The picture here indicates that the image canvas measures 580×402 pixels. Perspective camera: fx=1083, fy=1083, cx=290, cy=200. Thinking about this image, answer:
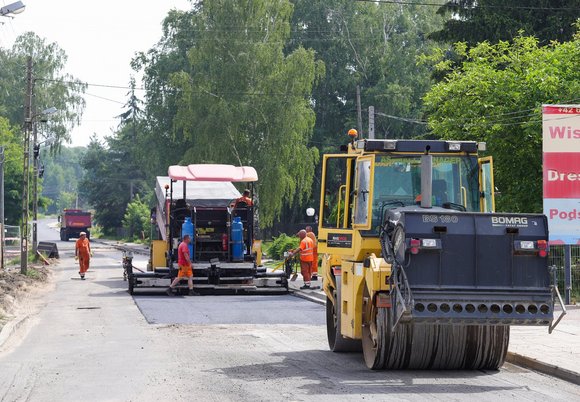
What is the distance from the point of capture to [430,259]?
39.3ft

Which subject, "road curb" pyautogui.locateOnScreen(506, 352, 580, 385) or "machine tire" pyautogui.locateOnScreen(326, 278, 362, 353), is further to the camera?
"machine tire" pyautogui.locateOnScreen(326, 278, 362, 353)

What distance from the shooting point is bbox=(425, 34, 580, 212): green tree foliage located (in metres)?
31.3

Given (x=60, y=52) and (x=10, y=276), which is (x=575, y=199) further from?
(x=60, y=52)

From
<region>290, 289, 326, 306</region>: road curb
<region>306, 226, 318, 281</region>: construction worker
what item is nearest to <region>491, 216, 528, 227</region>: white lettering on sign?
<region>290, 289, 326, 306</region>: road curb

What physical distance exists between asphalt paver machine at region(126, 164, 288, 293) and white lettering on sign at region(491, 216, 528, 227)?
1692 centimetres

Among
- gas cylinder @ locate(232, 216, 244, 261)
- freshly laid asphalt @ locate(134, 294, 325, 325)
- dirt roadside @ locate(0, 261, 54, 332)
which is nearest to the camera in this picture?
freshly laid asphalt @ locate(134, 294, 325, 325)

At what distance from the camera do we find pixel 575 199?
22.1 metres

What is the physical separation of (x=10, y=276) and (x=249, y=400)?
26122 millimetres

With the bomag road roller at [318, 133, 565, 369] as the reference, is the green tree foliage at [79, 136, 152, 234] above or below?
above

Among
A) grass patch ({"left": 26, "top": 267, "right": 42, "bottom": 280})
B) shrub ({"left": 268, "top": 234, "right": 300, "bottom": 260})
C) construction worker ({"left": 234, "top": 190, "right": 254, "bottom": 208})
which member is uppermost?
construction worker ({"left": 234, "top": 190, "right": 254, "bottom": 208})

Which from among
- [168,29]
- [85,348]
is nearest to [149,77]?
[168,29]

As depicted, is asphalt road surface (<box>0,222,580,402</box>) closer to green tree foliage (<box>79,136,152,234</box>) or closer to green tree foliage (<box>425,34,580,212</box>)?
green tree foliage (<box>425,34,580,212</box>)

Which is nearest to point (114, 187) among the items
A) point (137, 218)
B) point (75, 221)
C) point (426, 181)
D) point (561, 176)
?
point (75, 221)

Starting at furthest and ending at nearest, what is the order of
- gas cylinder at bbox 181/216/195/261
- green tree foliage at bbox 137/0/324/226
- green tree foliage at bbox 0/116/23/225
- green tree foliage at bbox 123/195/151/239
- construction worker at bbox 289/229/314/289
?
green tree foliage at bbox 123/195/151/239 < green tree foliage at bbox 0/116/23/225 < green tree foliage at bbox 137/0/324/226 < construction worker at bbox 289/229/314/289 < gas cylinder at bbox 181/216/195/261
